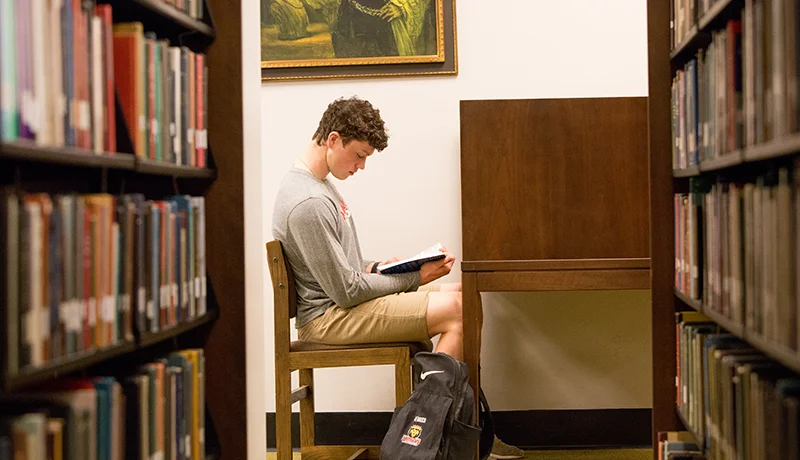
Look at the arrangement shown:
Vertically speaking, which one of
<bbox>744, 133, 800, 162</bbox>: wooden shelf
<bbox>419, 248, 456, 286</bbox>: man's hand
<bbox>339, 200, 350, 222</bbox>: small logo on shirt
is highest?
<bbox>744, 133, 800, 162</bbox>: wooden shelf

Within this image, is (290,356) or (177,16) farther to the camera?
(290,356)

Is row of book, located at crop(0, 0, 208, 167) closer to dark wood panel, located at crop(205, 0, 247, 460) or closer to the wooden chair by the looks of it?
dark wood panel, located at crop(205, 0, 247, 460)

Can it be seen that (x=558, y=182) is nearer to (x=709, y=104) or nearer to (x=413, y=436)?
(x=413, y=436)

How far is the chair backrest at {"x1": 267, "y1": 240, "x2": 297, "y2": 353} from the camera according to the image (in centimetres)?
269

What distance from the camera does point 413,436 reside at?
2.52 meters

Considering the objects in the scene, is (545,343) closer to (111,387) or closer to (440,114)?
(440,114)

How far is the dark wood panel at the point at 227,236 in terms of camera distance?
7.00 ft

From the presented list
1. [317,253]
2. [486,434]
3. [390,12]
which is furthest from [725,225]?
[390,12]

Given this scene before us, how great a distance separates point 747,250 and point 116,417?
112cm

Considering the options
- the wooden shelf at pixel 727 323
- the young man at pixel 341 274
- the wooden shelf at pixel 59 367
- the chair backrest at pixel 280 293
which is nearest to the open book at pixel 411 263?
the young man at pixel 341 274

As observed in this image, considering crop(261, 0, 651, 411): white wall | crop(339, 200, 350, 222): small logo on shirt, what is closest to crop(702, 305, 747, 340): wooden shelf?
crop(339, 200, 350, 222): small logo on shirt

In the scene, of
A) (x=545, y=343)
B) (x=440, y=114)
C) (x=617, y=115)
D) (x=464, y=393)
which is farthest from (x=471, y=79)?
(x=464, y=393)

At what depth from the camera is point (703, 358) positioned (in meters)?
1.90

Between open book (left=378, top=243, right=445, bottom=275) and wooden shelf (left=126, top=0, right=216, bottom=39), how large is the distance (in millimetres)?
1014
